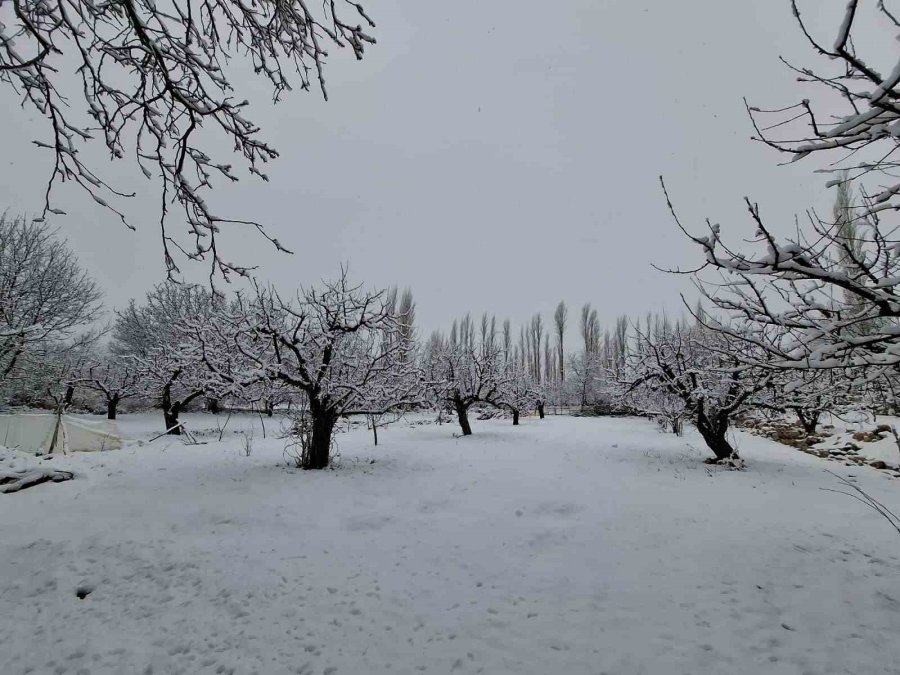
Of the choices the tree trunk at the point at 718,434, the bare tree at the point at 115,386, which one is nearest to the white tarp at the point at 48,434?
the bare tree at the point at 115,386

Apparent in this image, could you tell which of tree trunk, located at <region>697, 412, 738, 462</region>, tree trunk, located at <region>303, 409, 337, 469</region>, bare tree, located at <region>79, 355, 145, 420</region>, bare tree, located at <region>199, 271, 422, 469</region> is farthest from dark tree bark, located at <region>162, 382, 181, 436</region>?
tree trunk, located at <region>697, 412, 738, 462</region>

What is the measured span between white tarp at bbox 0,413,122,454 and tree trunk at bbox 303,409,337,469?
8.08m

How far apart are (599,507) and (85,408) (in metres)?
31.9

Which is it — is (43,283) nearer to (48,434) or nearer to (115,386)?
(48,434)

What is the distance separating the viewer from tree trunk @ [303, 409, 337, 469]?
8.88m

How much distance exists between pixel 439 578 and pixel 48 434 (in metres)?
13.3

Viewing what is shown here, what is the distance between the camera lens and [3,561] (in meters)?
3.90

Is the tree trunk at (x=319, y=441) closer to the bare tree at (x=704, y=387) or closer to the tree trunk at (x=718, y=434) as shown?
the bare tree at (x=704, y=387)

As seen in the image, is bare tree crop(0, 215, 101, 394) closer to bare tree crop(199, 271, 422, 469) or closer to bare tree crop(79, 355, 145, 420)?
bare tree crop(79, 355, 145, 420)

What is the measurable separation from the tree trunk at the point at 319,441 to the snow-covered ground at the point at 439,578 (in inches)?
47.9

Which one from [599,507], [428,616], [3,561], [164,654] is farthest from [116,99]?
[599,507]

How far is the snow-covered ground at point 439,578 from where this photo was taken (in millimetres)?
3014

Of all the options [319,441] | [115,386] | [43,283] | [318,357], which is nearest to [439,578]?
[319,441]

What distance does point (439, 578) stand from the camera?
4348 mm
